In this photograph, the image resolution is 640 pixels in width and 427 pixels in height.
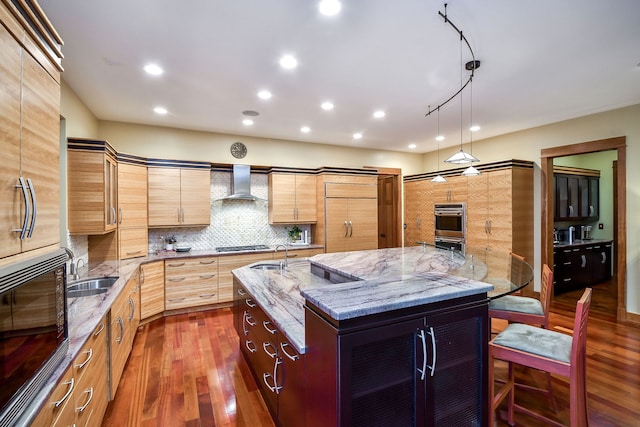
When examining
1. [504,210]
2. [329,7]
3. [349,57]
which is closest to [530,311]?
[349,57]

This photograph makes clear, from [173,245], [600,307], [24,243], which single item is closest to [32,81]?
[24,243]

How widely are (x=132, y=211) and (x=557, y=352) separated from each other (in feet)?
15.5

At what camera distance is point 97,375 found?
1.93 metres

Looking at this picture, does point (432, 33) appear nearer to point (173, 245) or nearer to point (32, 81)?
point (32, 81)

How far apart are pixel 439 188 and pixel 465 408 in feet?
16.2

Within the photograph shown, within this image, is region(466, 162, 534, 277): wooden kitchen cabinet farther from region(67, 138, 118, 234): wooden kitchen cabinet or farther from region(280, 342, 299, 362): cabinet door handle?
region(67, 138, 118, 234): wooden kitchen cabinet

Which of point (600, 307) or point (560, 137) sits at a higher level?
point (560, 137)

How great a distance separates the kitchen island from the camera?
1.17 metres

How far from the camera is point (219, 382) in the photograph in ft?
8.70

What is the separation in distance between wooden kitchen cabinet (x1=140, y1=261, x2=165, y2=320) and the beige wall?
19.3 ft

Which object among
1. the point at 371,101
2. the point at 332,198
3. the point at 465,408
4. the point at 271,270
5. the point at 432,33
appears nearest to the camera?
the point at 465,408

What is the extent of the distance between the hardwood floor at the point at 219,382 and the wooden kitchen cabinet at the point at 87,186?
1.48 meters

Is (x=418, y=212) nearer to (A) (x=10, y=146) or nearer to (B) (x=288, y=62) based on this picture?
(B) (x=288, y=62)

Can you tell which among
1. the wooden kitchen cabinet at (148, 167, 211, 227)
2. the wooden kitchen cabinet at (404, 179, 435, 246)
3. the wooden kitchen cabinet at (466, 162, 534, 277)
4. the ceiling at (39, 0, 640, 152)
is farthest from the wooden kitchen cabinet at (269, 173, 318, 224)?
the wooden kitchen cabinet at (466, 162, 534, 277)
